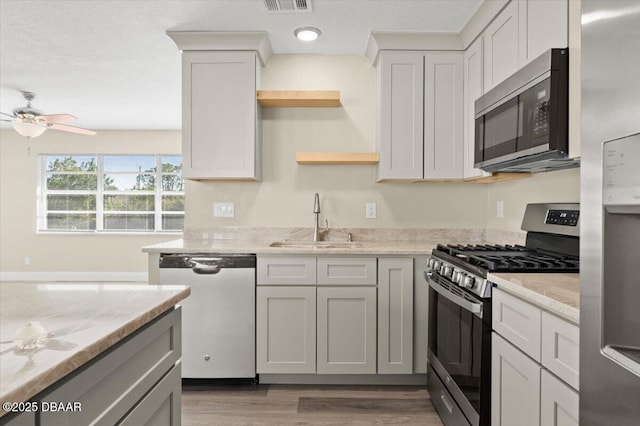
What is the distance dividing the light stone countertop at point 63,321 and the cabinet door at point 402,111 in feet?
6.67

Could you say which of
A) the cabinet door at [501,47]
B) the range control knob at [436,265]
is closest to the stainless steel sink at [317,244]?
the range control knob at [436,265]

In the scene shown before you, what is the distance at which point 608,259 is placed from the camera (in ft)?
2.65

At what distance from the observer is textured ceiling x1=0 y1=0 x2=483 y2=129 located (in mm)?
2479

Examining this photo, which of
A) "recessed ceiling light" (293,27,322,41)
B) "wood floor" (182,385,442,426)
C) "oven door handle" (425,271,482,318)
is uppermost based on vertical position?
"recessed ceiling light" (293,27,322,41)

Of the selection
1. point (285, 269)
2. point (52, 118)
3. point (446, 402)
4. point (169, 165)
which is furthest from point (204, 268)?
point (169, 165)

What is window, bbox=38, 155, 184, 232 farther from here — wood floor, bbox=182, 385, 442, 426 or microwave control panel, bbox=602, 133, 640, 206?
microwave control panel, bbox=602, 133, 640, 206

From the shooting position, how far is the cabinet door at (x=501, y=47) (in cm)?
200

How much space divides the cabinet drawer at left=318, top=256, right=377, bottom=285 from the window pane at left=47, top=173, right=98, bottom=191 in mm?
5827

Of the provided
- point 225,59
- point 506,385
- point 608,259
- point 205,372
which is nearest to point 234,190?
point 225,59

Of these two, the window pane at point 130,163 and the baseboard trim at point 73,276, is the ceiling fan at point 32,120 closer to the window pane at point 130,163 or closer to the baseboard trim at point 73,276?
the window pane at point 130,163

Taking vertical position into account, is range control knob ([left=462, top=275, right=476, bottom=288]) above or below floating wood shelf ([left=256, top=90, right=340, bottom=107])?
below

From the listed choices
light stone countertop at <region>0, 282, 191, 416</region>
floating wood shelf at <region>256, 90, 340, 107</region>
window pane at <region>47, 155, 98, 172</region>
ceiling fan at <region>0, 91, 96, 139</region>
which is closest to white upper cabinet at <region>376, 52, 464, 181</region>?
floating wood shelf at <region>256, 90, 340, 107</region>

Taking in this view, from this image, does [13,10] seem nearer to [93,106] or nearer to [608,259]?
[93,106]

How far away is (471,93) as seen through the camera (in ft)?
8.66
